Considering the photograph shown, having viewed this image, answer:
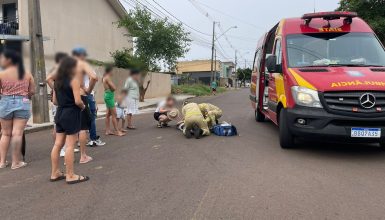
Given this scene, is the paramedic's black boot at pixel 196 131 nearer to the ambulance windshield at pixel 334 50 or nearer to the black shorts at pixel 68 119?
the ambulance windshield at pixel 334 50

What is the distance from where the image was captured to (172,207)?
431 cm

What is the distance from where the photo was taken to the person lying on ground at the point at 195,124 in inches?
340

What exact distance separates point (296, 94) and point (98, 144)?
Answer: 413cm

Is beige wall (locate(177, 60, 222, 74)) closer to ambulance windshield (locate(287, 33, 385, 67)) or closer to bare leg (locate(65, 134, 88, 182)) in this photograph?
ambulance windshield (locate(287, 33, 385, 67))

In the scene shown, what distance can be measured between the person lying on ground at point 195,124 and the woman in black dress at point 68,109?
11.6 feet

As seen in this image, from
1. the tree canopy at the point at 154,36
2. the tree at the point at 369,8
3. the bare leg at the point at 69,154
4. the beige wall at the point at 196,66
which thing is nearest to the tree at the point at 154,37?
the tree canopy at the point at 154,36

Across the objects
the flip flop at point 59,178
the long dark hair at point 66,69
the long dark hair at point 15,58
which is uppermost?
the long dark hair at point 15,58

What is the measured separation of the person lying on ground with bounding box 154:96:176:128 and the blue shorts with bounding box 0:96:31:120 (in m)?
4.30

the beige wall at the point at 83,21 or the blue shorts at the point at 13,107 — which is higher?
the beige wall at the point at 83,21

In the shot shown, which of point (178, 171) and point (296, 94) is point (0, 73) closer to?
point (178, 171)

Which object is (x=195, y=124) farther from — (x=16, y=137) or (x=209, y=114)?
(x=16, y=137)

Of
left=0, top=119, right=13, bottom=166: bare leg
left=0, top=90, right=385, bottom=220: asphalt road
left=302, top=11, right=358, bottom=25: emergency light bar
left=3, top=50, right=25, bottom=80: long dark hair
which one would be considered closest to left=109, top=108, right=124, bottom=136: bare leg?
left=0, top=90, right=385, bottom=220: asphalt road

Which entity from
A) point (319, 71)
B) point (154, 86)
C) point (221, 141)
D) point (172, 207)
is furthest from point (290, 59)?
point (154, 86)

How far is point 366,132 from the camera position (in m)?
6.04
